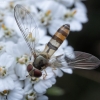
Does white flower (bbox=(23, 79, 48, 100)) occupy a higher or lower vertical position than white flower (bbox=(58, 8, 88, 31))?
lower

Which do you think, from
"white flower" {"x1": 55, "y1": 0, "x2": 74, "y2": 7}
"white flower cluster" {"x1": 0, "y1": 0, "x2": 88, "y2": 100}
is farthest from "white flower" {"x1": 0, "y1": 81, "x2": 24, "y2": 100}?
"white flower" {"x1": 55, "y1": 0, "x2": 74, "y2": 7}

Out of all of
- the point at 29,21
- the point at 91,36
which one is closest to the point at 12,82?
the point at 29,21

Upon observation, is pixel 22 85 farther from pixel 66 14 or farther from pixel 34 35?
pixel 66 14

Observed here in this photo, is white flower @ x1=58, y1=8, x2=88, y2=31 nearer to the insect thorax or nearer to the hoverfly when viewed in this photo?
the hoverfly

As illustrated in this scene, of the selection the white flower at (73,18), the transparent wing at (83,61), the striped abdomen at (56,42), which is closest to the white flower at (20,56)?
the striped abdomen at (56,42)

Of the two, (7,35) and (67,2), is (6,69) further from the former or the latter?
(67,2)
